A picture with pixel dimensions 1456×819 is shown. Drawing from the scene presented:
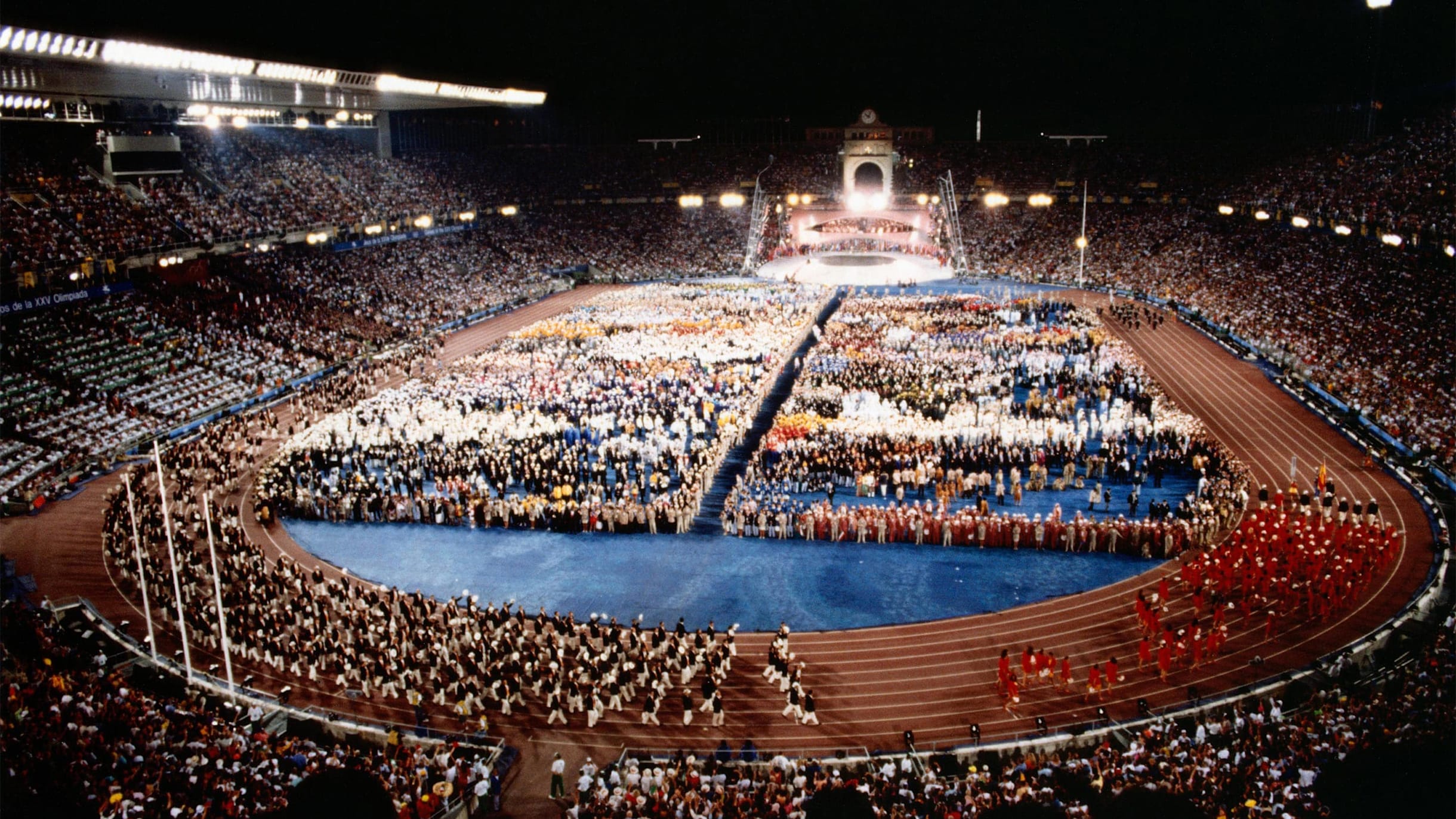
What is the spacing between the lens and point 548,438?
29.3m

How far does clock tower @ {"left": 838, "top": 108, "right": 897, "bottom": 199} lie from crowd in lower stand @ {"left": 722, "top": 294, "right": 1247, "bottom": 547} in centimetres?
4724

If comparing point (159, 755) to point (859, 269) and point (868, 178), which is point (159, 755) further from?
point (868, 178)

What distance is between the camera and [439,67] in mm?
57594

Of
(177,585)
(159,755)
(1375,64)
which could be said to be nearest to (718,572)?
(177,585)

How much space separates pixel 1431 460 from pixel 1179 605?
11.6 m

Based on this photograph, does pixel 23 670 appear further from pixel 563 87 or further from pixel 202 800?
pixel 563 87

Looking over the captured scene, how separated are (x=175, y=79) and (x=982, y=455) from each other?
46.2m

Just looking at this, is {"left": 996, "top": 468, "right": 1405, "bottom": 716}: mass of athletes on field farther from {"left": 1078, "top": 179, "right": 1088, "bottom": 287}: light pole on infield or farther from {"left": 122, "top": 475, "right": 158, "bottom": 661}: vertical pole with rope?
{"left": 1078, "top": 179, "right": 1088, "bottom": 287}: light pole on infield

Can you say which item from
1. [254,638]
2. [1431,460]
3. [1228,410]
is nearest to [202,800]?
[254,638]

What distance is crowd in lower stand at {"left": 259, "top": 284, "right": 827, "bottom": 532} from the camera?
2430 centimetres

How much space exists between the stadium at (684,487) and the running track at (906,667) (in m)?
0.09

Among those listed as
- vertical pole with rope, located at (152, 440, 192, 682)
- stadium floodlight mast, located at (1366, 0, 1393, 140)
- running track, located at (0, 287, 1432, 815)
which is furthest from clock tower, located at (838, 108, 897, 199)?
vertical pole with rope, located at (152, 440, 192, 682)

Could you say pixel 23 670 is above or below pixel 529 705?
above

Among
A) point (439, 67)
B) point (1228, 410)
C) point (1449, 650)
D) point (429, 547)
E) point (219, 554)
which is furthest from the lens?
point (439, 67)
